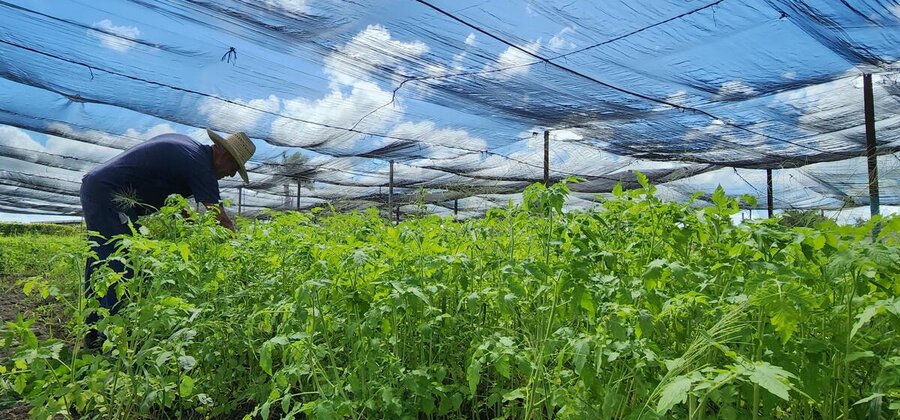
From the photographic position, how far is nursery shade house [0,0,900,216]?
432cm

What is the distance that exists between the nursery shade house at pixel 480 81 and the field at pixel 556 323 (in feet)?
3.33

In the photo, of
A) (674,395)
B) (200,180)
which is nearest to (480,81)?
(200,180)

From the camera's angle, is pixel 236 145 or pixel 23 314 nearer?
pixel 23 314

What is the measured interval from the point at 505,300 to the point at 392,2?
3460mm

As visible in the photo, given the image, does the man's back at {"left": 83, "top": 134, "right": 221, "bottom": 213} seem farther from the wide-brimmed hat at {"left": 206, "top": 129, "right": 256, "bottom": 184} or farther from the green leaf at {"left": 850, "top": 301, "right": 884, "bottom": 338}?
the green leaf at {"left": 850, "top": 301, "right": 884, "bottom": 338}

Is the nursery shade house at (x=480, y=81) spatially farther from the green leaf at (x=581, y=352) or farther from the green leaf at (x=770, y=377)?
the green leaf at (x=770, y=377)

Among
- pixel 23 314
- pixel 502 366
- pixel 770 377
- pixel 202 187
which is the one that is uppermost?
pixel 202 187

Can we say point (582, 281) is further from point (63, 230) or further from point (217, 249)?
point (63, 230)

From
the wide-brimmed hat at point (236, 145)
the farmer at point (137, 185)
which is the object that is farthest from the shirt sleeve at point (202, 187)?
the wide-brimmed hat at point (236, 145)

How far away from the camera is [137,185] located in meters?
3.28

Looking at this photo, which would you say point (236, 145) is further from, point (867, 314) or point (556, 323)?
point (867, 314)

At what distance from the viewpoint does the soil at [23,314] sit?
2.10 metres

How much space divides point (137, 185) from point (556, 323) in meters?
2.87

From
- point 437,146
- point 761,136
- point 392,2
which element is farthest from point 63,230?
point 761,136
